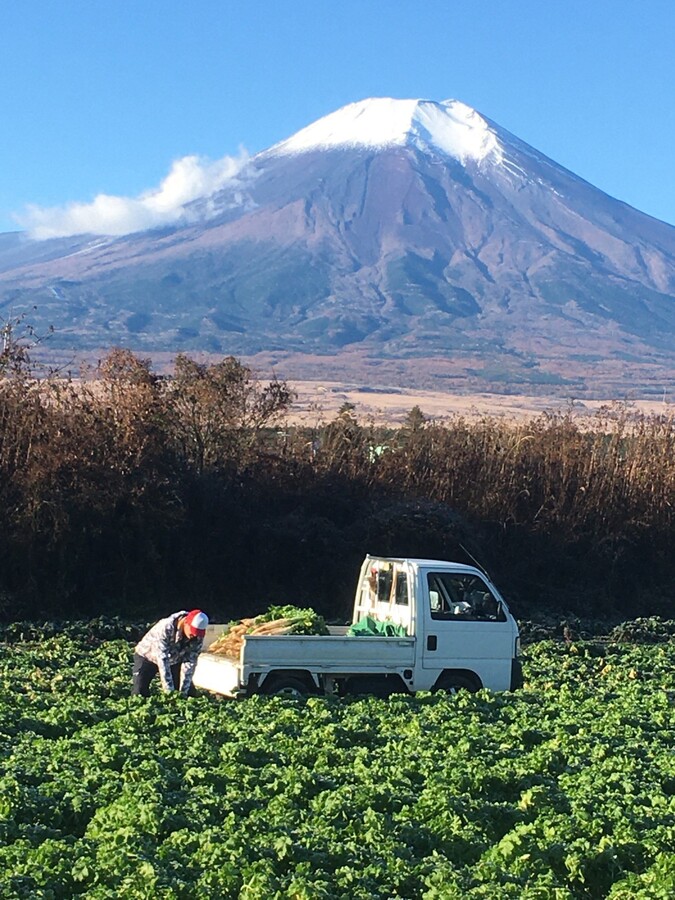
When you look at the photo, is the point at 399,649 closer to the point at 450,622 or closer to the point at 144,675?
the point at 450,622

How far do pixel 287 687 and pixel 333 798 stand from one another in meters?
5.12

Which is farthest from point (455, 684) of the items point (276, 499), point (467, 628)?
point (276, 499)

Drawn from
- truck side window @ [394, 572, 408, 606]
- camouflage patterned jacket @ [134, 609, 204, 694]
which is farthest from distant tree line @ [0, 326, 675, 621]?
camouflage patterned jacket @ [134, 609, 204, 694]

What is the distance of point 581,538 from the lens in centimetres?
3259

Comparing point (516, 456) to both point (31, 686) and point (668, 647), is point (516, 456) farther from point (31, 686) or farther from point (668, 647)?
point (31, 686)

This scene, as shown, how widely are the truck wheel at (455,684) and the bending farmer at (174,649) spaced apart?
323 cm

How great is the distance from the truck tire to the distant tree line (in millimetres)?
11757

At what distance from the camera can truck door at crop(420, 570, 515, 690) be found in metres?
16.2

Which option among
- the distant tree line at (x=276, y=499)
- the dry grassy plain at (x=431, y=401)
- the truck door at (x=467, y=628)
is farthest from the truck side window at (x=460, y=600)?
the dry grassy plain at (x=431, y=401)

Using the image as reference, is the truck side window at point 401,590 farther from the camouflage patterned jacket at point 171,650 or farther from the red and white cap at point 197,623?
the red and white cap at point 197,623

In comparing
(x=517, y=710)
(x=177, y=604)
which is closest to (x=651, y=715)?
(x=517, y=710)

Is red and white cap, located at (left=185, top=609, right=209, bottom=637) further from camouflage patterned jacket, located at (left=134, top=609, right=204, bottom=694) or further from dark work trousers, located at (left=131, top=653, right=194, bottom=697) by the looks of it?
dark work trousers, located at (left=131, top=653, right=194, bottom=697)

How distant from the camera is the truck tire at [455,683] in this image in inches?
645

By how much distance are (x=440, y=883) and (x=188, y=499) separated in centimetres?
2076
